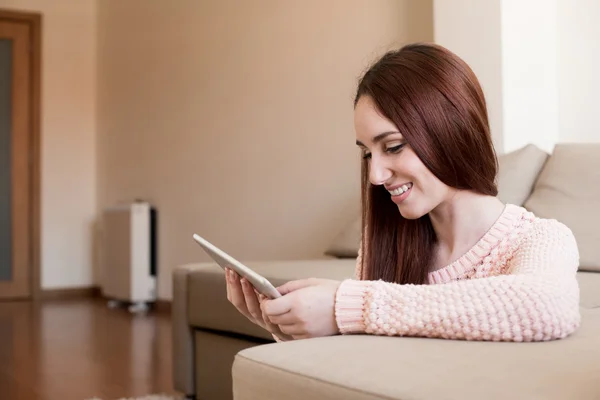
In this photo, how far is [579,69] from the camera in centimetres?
292

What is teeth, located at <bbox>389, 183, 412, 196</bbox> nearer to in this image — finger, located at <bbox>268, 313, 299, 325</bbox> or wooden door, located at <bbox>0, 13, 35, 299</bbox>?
finger, located at <bbox>268, 313, 299, 325</bbox>

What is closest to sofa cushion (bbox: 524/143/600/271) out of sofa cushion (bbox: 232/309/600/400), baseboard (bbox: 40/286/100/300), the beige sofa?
the beige sofa

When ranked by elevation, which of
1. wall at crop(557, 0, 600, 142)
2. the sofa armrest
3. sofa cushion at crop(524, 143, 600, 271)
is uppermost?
wall at crop(557, 0, 600, 142)

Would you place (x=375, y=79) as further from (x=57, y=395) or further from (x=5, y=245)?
(x=5, y=245)

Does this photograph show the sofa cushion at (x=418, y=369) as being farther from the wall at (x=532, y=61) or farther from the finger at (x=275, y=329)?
the wall at (x=532, y=61)

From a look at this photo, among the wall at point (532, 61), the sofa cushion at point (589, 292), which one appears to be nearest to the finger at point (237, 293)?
the sofa cushion at point (589, 292)

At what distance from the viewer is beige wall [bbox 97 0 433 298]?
3.69 metres

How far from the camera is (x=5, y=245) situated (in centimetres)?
637

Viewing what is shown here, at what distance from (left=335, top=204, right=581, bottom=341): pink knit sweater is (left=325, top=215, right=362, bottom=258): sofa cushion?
1.69m

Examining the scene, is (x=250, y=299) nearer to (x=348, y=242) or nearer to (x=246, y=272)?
(x=246, y=272)

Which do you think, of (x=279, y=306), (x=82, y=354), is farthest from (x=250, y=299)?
(x=82, y=354)

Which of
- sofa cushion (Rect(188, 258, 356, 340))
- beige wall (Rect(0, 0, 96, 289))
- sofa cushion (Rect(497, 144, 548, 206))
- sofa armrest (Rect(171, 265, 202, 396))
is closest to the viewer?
sofa cushion (Rect(188, 258, 356, 340))

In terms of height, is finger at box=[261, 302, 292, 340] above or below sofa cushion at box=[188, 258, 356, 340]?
above

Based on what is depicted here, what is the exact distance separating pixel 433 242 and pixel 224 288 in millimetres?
1218
